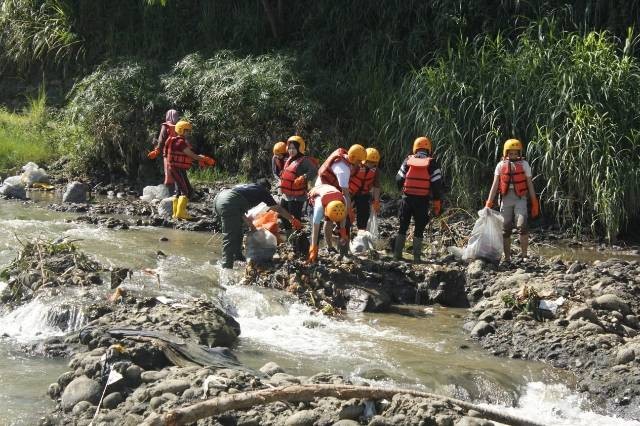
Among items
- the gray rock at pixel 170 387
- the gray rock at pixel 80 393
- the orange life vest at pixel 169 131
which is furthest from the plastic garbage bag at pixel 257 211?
the gray rock at pixel 170 387

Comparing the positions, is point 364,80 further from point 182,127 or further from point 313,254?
point 313,254

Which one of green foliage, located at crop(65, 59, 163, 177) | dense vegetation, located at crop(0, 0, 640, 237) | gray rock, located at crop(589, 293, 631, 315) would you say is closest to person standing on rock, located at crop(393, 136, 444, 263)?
gray rock, located at crop(589, 293, 631, 315)

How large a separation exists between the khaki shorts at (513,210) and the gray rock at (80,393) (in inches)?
221

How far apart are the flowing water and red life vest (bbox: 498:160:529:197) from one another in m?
1.77

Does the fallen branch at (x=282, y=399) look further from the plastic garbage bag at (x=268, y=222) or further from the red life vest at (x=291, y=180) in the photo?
the red life vest at (x=291, y=180)

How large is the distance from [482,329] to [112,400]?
370cm

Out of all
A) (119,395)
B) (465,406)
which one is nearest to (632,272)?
(465,406)

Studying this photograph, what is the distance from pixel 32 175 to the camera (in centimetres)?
1630

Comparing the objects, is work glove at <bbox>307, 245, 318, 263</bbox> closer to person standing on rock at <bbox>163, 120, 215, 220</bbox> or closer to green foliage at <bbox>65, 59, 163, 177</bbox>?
person standing on rock at <bbox>163, 120, 215, 220</bbox>

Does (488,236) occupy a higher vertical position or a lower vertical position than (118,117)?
lower

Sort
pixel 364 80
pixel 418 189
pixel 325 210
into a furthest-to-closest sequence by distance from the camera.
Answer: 1. pixel 364 80
2. pixel 418 189
3. pixel 325 210

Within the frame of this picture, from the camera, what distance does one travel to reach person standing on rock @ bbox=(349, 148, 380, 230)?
10.6 meters

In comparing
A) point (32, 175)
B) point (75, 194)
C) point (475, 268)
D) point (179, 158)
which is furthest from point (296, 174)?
point (32, 175)

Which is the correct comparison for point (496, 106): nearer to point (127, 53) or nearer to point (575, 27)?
point (575, 27)
